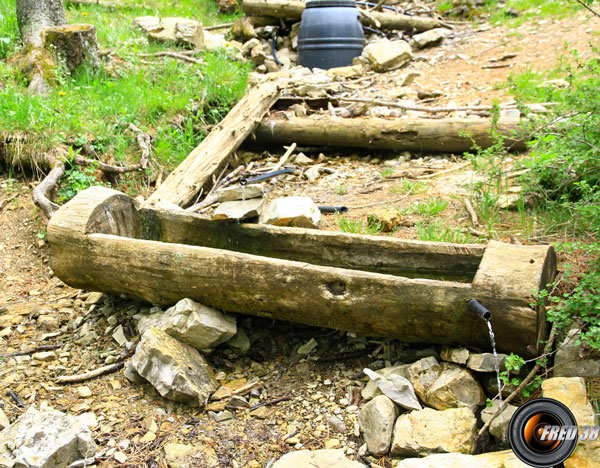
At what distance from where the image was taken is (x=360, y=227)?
410 cm

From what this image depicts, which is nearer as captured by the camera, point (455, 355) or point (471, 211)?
point (455, 355)

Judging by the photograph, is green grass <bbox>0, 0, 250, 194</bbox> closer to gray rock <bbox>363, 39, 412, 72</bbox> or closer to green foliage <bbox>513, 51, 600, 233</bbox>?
gray rock <bbox>363, 39, 412, 72</bbox>

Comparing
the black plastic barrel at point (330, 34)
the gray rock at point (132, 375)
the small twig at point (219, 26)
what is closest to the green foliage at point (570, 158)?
the gray rock at point (132, 375)

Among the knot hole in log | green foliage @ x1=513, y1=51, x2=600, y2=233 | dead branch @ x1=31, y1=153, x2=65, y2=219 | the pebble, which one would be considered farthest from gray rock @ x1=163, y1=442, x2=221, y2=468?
dead branch @ x1=31, y1=153, x2=65, y2=219

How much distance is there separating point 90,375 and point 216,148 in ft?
9.50

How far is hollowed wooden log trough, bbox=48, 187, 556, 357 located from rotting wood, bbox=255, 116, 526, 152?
259 cm

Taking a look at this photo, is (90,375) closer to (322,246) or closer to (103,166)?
(322,246)

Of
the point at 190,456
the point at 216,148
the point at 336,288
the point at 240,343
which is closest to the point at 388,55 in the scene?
the point at 216,148

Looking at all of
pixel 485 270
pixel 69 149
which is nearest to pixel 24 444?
pixel 485 270

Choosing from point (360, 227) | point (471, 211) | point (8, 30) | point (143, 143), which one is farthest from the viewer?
point (8, 30)

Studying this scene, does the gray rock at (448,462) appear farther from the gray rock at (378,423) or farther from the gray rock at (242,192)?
the gray rock at (242,192)

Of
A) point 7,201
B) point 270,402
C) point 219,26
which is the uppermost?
point 219,26

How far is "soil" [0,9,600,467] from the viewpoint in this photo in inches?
103

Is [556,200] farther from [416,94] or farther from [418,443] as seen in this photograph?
[416,94]
